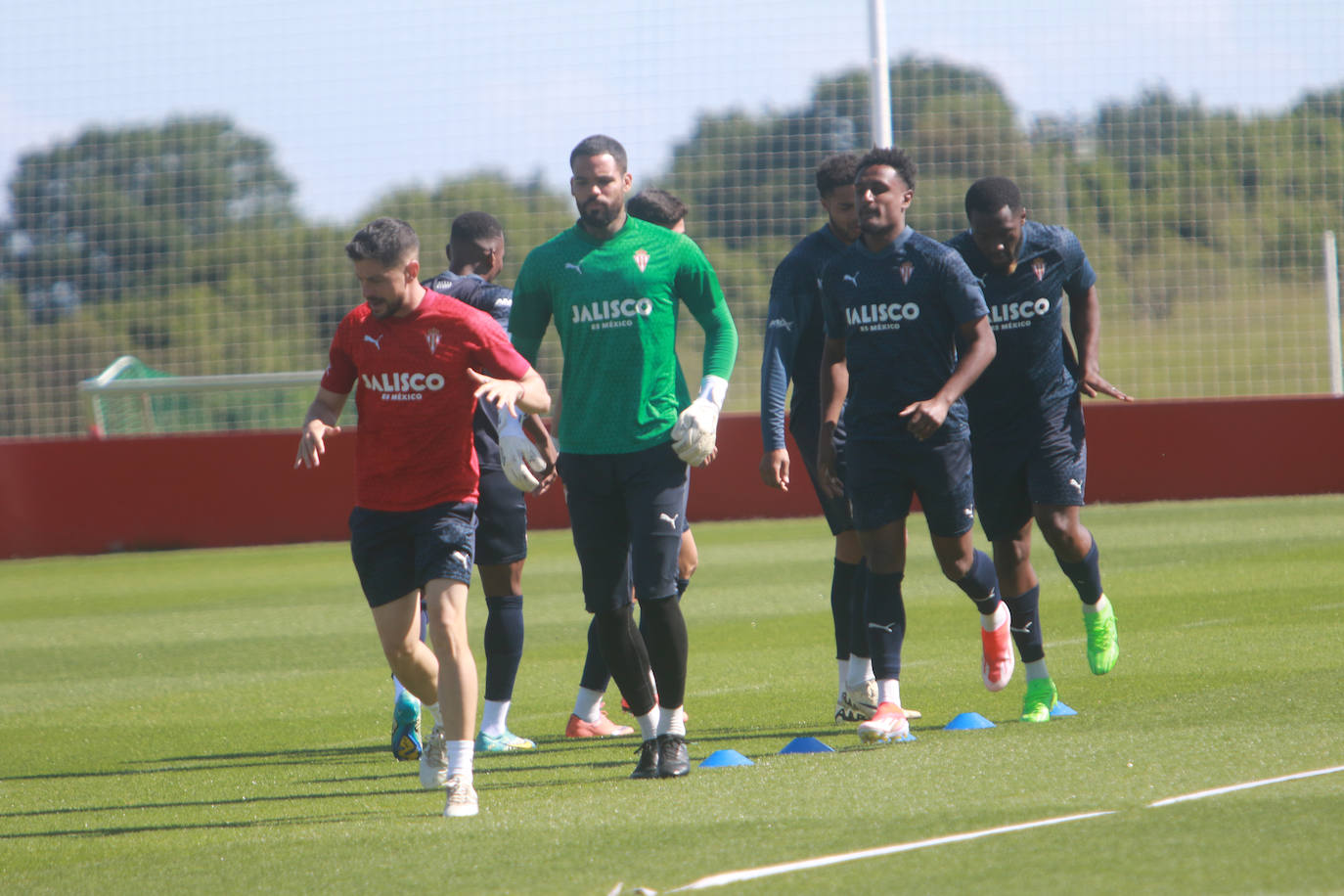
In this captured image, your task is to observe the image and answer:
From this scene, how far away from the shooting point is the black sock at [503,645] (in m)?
6.62

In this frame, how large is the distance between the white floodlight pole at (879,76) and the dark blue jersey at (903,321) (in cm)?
1282

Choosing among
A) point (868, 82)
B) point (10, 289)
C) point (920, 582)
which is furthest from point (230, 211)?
Result: point (920, 582)

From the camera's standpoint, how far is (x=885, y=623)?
6219 mm

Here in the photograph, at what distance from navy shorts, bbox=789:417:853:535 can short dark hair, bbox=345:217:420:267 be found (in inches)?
82.8

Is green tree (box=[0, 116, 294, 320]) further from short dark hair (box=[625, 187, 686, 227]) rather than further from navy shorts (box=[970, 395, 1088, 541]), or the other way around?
navy shorts (box=[970, 395, 1088, 541])

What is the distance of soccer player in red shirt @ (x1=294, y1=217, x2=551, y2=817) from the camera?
5.19 m

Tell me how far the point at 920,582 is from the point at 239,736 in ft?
20.4

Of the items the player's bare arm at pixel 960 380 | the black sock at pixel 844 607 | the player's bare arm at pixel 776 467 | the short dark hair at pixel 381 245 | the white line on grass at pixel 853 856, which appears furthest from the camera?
the black sock at pixel 844 607

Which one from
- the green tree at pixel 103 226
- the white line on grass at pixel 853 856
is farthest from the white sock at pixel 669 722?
the green tree at pixel 103 226

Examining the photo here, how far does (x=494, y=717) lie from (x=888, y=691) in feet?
5.49

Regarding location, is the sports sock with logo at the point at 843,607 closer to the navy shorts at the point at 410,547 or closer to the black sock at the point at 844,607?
the black sock at the point at 844,607

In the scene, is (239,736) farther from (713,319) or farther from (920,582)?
(920,582)

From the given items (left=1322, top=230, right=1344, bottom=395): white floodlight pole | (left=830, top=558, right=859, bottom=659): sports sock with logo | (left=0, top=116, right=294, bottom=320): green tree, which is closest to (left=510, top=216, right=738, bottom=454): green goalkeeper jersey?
(left=830, top=558, right=859, bottom=659): sports sock with logo

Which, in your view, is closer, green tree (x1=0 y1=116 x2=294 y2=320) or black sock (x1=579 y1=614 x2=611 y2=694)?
black sock (x1=579 y1=614 x2=611 y2=694)
